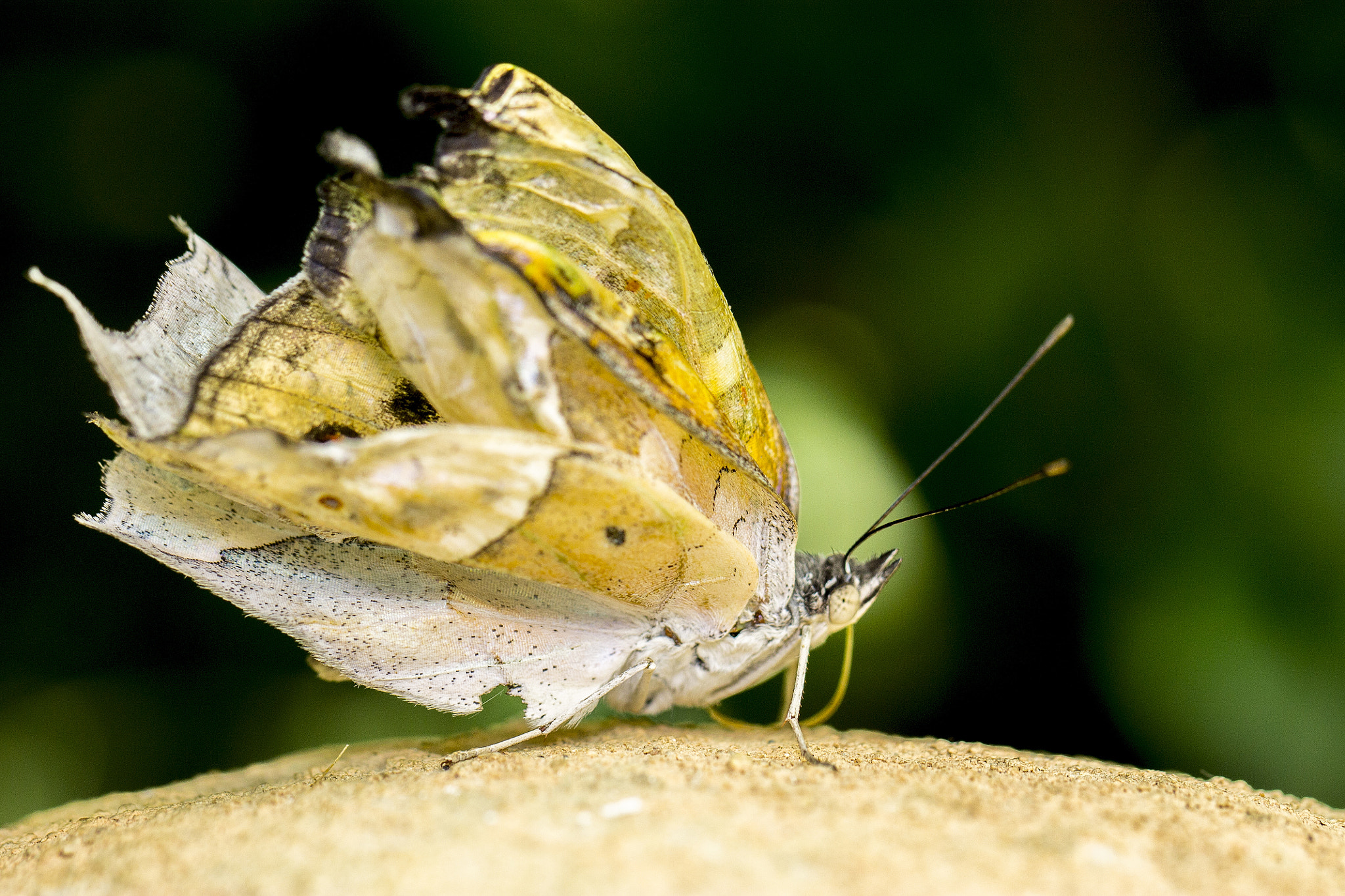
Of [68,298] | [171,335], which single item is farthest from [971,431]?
[68,298]

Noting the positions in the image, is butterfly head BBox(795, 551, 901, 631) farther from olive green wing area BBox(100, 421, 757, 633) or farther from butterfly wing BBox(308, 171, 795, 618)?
butterfly wing BBox(308, 171, 795, 618)

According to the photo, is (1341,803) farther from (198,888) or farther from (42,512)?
(42,512)

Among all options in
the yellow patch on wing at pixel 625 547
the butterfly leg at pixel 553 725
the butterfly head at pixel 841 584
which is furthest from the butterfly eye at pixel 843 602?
the butterfly leg at pixel 553 725

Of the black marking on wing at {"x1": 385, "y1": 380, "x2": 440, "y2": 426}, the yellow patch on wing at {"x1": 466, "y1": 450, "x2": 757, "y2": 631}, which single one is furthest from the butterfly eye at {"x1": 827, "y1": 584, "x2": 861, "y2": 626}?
the black marking on wing at {"x1": 385, "y1": 380, "x2": 440, "y2": 426}

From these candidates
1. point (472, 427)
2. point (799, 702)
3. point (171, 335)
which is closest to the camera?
point (472, 427)

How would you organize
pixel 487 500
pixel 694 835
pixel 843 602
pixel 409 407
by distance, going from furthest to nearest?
pixel 843 602 < pixel 409 407 < pixel 487 500 < pixel 694 835

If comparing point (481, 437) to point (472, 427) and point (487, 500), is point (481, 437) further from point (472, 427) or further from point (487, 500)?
point (487, 500)

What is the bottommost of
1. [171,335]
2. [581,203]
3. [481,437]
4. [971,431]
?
[171,335]

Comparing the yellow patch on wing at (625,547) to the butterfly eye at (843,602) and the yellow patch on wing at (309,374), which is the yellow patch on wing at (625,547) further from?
the yellow patch on wing at (309,374)
